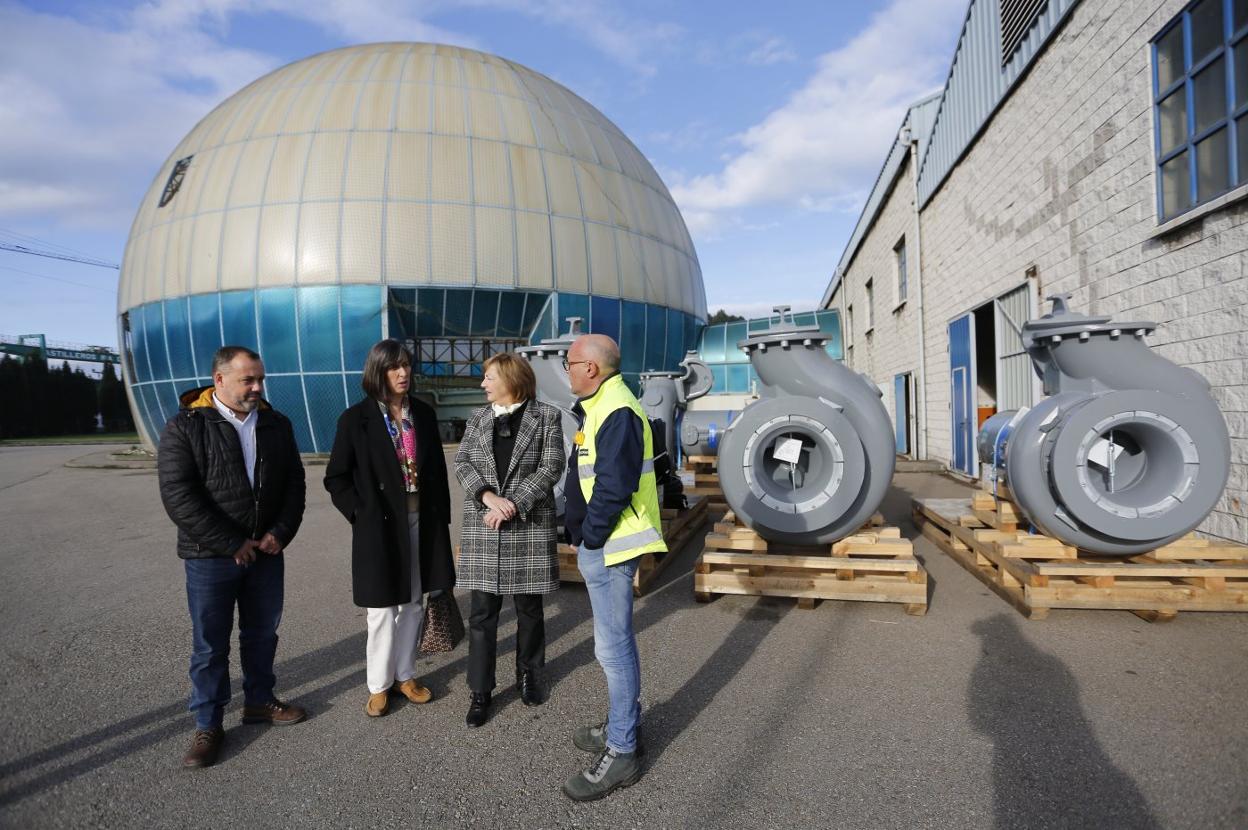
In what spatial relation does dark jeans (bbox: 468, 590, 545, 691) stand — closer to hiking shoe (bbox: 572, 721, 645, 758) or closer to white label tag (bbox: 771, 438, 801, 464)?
hiking shoe (bbox: 572, 721, 645, 758)

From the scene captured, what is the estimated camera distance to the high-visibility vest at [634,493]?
250 centimetres

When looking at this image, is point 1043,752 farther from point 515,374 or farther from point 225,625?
point 225,625

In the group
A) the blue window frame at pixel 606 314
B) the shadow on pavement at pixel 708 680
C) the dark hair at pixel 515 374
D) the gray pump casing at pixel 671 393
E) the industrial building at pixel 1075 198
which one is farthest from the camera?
the blue window frame at pixel 606 314

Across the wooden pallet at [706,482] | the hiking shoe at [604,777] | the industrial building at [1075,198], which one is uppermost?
the industrial building at [1075,198]

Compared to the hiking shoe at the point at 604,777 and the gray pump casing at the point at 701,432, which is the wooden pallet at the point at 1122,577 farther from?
the gray pump casing at the point at 701,432

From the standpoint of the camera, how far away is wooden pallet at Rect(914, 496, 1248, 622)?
13.0 ft

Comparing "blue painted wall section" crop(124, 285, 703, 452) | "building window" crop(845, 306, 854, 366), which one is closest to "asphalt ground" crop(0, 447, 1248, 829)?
"blue painted wall section" crop(124, 285, 703, 452)

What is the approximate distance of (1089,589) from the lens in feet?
13.2

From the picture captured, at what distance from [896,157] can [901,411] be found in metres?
5.30

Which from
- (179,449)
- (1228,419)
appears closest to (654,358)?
(1228,419)

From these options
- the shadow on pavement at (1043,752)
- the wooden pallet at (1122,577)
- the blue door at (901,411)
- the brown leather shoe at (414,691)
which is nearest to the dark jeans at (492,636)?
the brown leather shoe at (414,691)

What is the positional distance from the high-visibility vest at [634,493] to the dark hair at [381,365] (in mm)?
1083

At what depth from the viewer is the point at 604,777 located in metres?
2.45

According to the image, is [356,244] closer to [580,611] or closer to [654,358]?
[654,358]
